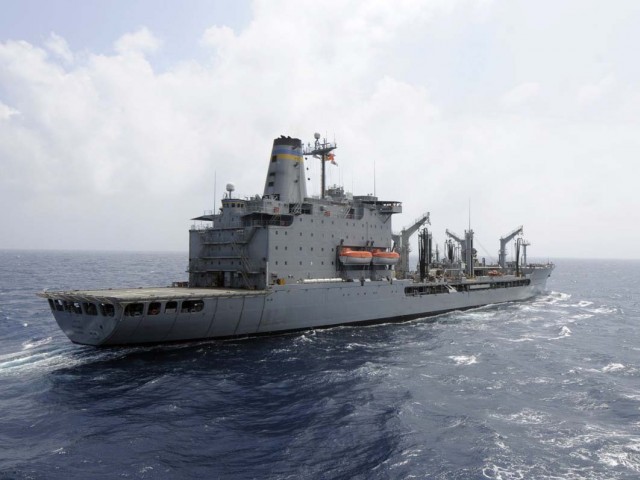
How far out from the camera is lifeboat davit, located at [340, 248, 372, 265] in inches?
1357

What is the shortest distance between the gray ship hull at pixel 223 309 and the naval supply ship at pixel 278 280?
→ 61 mm

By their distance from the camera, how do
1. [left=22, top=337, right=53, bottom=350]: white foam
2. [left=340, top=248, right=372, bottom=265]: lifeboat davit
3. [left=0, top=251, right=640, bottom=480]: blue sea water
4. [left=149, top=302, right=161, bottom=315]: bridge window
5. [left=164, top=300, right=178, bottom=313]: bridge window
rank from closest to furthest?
[left=0, top=251, right=640, bottom=480]: blue sea water < [left=149, top=302, right=161, bottom=315]: bridge window < [left=164, top=300, right=178, bottom=313]: bridge window < [left=22, top=337, right=53, bottom=350]: white foam < [left=340, top=248, right=372, bottom=265]: lifeboat davit

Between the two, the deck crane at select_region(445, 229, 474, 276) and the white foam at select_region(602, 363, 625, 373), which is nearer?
the white foam at select_region(602, 363, 625, 373)

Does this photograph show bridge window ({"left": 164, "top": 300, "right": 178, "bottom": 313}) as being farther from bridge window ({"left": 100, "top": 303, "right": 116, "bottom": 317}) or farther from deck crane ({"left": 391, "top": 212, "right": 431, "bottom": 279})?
deck crane ({"left": 391, "top": 212, "right": 431, "bottom": 279})

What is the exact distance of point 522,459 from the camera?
14.3 m

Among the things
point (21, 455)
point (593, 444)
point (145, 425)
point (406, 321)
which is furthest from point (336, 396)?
point (406, 321)

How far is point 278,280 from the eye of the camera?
101ft

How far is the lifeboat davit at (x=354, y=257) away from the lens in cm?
3447

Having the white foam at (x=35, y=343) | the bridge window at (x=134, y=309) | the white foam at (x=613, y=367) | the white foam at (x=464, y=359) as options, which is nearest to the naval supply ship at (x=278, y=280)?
the bridge window at (x=134, y=309)

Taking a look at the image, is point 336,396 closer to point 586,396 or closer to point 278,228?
point 586,396

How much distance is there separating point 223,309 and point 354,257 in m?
11.0

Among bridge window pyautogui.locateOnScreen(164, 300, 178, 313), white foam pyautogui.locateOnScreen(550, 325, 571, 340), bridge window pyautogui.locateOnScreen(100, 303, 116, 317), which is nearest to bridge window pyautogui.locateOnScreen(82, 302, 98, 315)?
bridge window pyautogui.locateOnScreen(100, 303, 116, 317)

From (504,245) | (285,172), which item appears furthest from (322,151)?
(504,245)

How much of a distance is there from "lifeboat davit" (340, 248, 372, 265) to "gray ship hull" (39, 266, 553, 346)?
5.14ft
